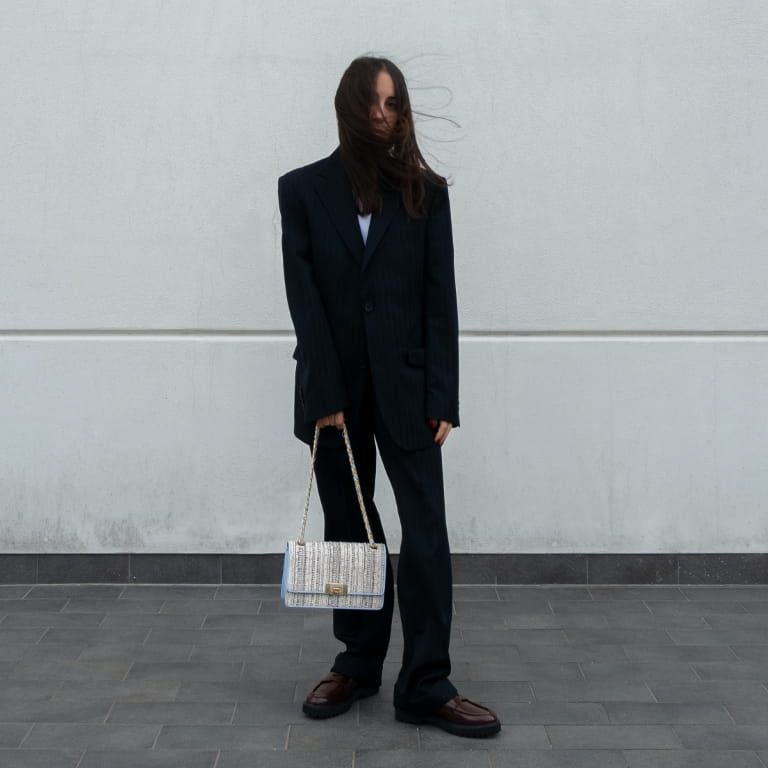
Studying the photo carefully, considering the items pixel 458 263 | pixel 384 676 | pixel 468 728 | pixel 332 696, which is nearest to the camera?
pixel 468 728

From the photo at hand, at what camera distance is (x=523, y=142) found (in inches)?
224

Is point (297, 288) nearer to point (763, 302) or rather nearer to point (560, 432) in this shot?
point (560, 432)

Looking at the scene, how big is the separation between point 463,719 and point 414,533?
23.1 inches

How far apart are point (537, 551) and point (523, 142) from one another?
5.86 feet

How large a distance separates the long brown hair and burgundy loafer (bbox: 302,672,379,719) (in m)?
1.52

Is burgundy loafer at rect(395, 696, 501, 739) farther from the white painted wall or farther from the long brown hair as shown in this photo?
the white painted wall

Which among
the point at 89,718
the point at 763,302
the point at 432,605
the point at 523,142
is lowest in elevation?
the point at 89,718

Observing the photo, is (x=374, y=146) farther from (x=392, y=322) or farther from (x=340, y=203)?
(x=392, y=322)

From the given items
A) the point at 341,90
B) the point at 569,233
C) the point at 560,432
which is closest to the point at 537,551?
the point at 560,432

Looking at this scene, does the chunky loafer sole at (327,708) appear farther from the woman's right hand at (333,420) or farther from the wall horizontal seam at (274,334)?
the wall horizontal seam at (274,334)

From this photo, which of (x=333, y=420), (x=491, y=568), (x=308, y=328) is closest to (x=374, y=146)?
(x=308, y=328)

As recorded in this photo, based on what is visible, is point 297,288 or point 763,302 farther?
point 763,302

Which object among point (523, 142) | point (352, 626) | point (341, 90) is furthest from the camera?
point (523, 142)

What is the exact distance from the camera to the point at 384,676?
4.64m
